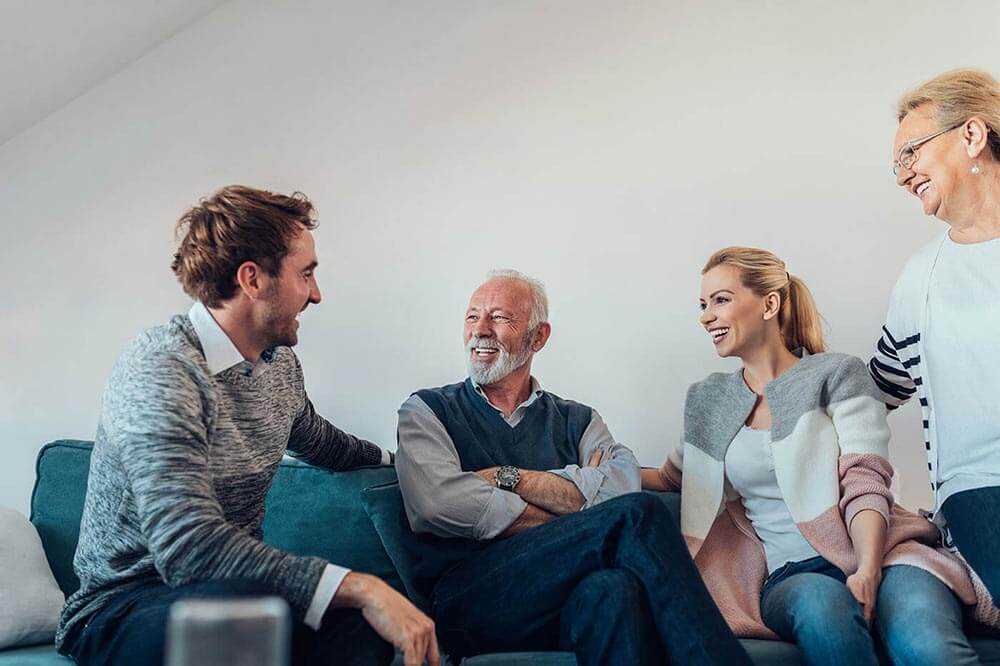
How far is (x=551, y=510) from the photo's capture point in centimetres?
220

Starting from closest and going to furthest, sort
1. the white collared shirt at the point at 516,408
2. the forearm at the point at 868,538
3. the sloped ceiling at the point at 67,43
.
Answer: the forearm at the point at 868,538, the white collared shirt at the point at 516,408, the sloped ceiling at the point at 67,43

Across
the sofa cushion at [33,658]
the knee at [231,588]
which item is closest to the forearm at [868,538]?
the knee at [231,588]

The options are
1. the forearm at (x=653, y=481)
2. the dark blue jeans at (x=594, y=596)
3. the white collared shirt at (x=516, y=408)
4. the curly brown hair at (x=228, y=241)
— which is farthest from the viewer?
the forearm at (x=653, y=481)

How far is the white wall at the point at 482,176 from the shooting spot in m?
2.86

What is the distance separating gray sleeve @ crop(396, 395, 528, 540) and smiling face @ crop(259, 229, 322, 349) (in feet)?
1.37

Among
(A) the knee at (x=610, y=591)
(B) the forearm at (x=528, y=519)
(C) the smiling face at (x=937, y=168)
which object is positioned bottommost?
(A) the knee at (x=610, y=591)

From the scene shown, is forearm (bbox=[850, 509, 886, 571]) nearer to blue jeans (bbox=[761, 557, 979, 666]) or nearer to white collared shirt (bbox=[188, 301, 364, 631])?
blue jeans (bbox=[761, 557, 979, 666])

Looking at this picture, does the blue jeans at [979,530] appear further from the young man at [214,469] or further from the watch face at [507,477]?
the young man at [214,469]

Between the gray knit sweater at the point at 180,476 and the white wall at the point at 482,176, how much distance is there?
41.1 inches

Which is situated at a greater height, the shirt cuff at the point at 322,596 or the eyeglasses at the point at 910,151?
the eyeglasses at the point at 910,151

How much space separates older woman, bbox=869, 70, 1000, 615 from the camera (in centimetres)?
201

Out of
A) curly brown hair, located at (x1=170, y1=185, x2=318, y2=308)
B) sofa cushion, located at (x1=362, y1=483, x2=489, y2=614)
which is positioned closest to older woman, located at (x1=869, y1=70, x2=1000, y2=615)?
sofa cushion, located at (x1=362, y1=483, x2=489, y2=614)

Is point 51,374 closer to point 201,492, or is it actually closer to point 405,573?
point 405,573

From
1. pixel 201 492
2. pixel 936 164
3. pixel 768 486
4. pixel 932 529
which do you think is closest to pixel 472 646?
pixel 201 492
